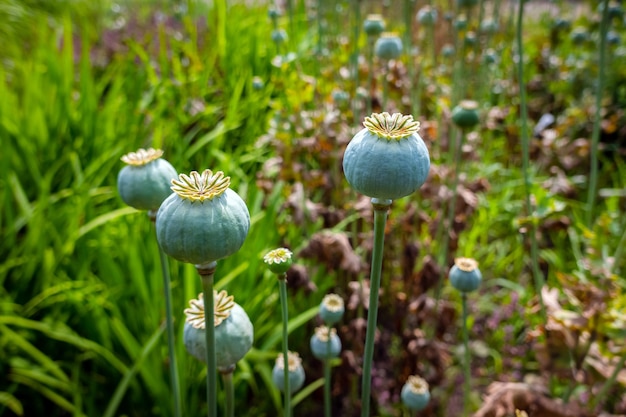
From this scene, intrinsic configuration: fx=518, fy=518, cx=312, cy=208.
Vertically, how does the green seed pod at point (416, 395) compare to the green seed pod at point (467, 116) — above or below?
below

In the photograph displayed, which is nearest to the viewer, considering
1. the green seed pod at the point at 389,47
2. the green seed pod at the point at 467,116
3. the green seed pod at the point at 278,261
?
the green seed pod at the point at 278,261

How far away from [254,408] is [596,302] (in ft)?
3.39

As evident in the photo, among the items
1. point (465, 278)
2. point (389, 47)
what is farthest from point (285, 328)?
point (389, 47)

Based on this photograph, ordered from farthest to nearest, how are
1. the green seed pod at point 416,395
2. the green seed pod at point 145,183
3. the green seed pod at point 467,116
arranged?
1. the green seed pod at point 467,116
2. the green seed pod at point 416,395
3. the green seed pod at point 145,183

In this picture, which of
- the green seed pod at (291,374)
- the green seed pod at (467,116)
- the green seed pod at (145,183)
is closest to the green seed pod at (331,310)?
the green seed pod at (291,374)

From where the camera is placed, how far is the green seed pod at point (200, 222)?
559 mm

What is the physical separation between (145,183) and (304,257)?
2.57 ft

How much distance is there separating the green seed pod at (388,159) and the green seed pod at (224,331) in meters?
0.28

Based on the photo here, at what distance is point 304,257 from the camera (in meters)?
1.54

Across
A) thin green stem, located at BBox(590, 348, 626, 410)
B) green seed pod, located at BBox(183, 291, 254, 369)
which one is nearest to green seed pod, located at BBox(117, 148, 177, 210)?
green seed pod, located at BBox(183, 291, 254, 369)

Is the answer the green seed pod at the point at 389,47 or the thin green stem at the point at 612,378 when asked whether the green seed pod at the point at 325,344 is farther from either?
the green seed pod at the point at 389,47

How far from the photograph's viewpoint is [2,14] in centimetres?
406

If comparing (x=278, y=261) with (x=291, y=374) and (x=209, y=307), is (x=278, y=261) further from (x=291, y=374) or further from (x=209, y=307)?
(x=291, y=374)

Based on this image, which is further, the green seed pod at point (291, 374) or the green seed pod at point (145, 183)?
the green seed pod at point (291, 374)
